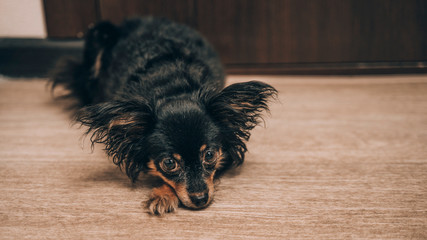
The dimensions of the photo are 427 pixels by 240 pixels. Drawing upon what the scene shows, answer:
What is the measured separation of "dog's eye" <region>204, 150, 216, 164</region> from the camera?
1434 millimetres

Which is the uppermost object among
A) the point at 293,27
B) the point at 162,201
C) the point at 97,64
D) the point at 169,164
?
the point at 293,27

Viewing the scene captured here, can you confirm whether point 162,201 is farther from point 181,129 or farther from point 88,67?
point 88,67

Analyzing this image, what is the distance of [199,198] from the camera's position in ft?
4.53

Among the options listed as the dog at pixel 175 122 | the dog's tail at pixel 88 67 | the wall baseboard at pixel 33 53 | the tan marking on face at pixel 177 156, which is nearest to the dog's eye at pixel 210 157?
→ the dog at pixel 175 122

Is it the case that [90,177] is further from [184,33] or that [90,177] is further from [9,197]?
[184,33]

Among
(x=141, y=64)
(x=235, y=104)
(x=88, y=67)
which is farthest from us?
(x=88, y=67)

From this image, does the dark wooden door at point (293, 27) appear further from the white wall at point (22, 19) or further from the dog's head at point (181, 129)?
the dog's head at point (181, 129)

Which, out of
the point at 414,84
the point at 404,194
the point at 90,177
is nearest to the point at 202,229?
the point at 90,177

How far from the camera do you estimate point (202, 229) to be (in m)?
1.31

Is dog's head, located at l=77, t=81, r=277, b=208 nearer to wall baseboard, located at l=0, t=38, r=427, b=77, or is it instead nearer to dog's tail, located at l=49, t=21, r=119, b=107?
dog's tail, located at l=49, t=21, r=119, b=107

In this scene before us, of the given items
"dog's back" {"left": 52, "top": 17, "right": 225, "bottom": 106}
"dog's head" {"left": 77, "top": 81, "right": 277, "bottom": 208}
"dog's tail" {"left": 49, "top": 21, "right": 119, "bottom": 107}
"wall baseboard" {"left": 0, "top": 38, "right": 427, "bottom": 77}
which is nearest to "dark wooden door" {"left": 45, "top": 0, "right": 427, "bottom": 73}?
"wall baseboard" {"left": 0, "top": 38, "right": 427, "bottom": 77}

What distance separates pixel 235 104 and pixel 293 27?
1.85 metres

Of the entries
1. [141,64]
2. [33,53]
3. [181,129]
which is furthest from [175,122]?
[33,53]

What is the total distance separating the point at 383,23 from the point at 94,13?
8.34 ft
